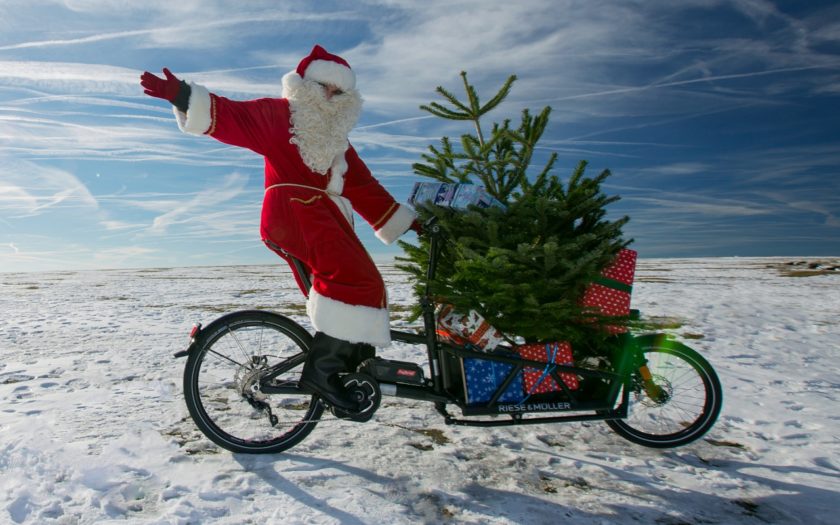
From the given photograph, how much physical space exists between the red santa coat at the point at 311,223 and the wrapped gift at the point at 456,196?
60 centimetres

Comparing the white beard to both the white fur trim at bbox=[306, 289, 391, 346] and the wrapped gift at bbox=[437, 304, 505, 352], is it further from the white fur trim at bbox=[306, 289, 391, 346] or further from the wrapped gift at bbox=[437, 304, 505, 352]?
the wrapped gift at bbox=[437, 304, 505, 352]

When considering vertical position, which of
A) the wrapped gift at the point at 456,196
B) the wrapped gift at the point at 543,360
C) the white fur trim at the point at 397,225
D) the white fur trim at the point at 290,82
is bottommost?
the wrapped gift at the point at 543,360

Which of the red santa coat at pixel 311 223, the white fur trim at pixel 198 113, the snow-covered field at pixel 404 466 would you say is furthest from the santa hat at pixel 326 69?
the snow-covered field at pixel 404 466

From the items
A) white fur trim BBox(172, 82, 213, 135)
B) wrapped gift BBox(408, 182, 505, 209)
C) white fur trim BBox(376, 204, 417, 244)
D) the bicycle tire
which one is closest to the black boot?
white fur trim BBox(376, 204, 417, 244)

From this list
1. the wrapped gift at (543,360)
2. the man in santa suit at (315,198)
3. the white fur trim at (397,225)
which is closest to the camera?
the man in santa suit at (315,198)

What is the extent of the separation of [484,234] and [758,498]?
2237mm

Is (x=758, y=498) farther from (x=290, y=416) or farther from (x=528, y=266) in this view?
(x=290, y=416)

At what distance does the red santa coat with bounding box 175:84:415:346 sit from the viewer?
10.9ft

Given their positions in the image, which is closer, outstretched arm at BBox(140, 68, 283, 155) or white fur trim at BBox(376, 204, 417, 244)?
outstretched arm at BBox(140, 68, 283, 155)

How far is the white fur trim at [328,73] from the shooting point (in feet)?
11.8

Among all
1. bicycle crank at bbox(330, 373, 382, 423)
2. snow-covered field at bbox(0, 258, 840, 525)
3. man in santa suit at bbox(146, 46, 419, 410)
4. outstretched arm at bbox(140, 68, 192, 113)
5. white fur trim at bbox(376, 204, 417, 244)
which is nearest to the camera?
snow-covered field at bbox(0, 258, 840, 525)

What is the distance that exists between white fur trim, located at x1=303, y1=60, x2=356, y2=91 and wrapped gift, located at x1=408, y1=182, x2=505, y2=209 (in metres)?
0.96

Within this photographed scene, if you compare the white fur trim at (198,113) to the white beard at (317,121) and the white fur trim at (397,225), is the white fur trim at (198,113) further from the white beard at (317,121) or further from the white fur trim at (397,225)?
the white fur trim at (397,225)

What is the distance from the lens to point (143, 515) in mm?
2654
